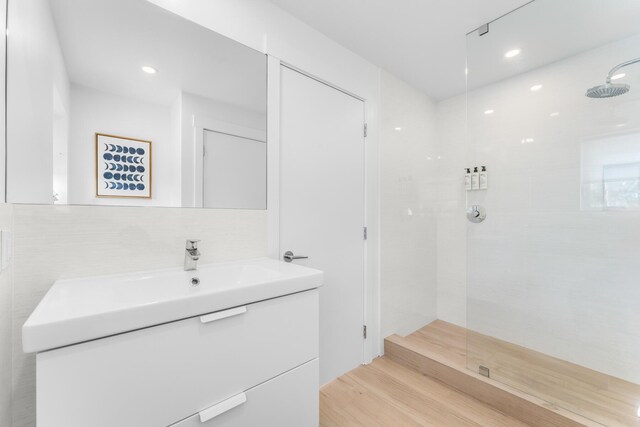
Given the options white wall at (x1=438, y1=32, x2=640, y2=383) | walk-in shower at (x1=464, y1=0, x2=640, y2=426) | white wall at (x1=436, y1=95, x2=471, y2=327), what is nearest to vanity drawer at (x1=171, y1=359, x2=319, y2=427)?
walk-in shower at (x1=464, y1=0, x2=640, y2=426)

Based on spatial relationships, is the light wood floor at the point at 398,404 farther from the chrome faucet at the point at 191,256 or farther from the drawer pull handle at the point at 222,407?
the chrome faucet at the point at 191,256

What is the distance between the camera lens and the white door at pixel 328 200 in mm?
1654

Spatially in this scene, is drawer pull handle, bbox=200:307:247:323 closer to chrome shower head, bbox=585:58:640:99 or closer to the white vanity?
the white vanity

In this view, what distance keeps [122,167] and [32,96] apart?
1.08 ft

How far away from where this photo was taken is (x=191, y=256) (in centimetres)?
122

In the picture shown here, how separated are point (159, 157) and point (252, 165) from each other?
439 millimetres

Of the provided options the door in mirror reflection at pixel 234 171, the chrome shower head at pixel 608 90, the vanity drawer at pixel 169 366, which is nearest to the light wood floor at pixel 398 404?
the vanity drawer at pixel 169 366

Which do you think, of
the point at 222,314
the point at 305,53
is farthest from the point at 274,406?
the point at 305,53

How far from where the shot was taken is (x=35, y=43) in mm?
946

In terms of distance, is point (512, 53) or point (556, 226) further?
point (512, 53)

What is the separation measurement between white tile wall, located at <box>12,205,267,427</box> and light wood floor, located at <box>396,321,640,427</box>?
1.71 m

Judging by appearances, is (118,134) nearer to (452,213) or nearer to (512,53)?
(512,53)

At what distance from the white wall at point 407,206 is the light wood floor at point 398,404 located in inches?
16.8

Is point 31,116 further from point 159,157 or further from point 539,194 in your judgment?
point 539,194
